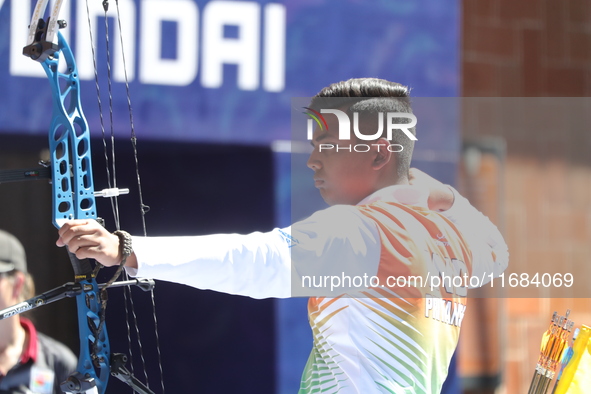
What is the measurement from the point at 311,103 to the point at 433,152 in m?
0.58

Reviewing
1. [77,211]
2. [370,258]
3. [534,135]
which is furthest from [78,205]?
[534,135]

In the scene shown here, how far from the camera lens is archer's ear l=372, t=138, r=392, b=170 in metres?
2.89

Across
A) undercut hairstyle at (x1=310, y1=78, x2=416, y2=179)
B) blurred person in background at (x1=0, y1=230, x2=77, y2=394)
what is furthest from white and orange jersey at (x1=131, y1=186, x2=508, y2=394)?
blurred person in background at (x1=0, y1=230, x2=77, y2=394)

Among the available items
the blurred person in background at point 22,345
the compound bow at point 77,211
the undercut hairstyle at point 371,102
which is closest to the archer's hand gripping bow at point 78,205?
the compound bow at point 77,211

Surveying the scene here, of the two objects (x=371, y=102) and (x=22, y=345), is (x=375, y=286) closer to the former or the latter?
(x=371, y=102)

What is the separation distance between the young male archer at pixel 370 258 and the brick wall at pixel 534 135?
43 cm

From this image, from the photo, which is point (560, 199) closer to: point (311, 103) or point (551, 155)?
point (551, 155)

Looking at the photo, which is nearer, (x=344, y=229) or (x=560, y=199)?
(x=344, y=229)

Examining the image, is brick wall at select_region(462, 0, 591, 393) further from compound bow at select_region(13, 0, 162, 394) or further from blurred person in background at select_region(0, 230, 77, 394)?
blurred person in background at select_region(0, 230, 77, 394)

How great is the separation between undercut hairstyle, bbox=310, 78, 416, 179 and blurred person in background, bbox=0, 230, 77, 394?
137cm

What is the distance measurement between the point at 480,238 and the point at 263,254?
1082mm

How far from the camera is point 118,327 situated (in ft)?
10.0

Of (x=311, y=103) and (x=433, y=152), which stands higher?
(x=311, y=103)

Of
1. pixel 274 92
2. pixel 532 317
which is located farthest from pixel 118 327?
pixel 532 317
